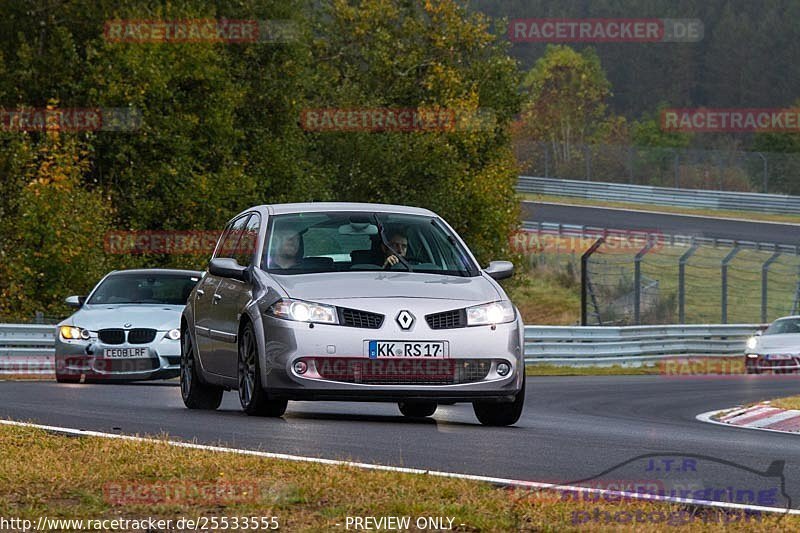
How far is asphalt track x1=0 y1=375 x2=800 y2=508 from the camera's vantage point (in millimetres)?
8492

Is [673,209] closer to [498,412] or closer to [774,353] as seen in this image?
[774,353]

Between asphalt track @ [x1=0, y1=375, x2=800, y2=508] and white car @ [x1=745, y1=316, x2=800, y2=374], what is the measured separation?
38.4ft

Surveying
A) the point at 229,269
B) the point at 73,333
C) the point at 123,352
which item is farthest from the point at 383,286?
the point at 73,333

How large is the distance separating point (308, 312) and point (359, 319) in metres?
0.35

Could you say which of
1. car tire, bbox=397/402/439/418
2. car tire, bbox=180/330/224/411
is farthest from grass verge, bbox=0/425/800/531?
car tire, bbox=397/402/439/418

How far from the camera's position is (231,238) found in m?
12.8

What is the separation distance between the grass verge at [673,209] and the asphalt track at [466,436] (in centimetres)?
4670

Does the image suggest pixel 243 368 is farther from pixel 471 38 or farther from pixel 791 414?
pixel 471 38

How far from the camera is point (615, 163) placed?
76.6 meters

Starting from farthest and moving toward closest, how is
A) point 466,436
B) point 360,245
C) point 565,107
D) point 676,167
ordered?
point 565,107 → point 676,167 → point 360,245 → point 466,436

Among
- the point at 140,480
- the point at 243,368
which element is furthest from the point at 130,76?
the point at 140,480

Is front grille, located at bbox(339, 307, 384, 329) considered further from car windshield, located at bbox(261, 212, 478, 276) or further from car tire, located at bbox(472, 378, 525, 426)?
car tire, located at bbox(472, 378, 525, 426)

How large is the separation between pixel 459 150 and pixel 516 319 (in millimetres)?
42004

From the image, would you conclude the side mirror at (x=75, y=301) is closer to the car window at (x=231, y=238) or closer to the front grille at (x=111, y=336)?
the front grille at (x=111, y=336)
